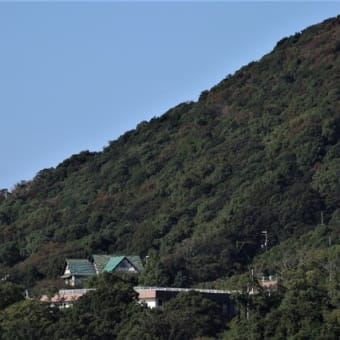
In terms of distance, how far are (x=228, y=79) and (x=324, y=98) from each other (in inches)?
788

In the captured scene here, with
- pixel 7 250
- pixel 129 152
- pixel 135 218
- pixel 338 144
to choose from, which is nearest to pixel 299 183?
pixel 338 144

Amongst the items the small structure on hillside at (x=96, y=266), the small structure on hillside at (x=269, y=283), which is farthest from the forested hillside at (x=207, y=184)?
the small structure on hillside at (x=269, y=283)

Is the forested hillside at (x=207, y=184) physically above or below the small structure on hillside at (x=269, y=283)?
above

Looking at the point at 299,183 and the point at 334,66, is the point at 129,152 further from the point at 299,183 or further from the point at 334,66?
the point at 299,183

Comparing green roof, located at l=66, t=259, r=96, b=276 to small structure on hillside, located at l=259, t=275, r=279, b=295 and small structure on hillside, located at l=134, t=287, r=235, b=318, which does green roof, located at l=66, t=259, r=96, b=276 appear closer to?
small structure on hillside, located at l=259, t=275, r=279, b=295

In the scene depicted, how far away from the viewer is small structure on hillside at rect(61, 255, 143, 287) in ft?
331

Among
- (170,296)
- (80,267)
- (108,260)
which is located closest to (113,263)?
(108,260)

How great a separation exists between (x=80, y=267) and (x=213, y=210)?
15.0 meters

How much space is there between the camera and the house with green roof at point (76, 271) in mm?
100500

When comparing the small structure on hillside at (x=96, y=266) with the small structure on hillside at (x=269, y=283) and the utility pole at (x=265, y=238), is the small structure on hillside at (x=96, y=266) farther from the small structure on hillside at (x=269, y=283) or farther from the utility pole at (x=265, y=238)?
the small structure on hillside at (x=269, y=283)

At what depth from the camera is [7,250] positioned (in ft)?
381

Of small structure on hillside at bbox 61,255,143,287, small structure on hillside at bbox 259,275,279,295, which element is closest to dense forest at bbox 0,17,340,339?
small structure on hillside at bbox 259,275,279,295

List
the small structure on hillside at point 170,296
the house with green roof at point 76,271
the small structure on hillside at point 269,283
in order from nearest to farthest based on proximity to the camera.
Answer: the small structure on hillside at point 170,296 < the small structure on hillside at point 269,283 < the house with green roof at point 76,271

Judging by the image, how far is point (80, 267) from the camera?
336ft
